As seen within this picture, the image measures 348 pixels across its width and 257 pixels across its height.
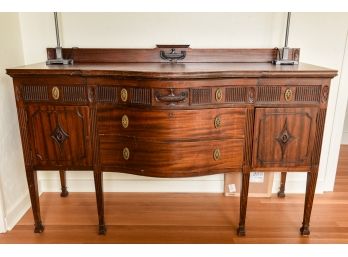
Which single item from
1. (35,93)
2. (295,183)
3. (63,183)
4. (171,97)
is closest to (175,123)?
(171,97)

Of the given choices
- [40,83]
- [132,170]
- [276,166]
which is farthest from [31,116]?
[276,166]

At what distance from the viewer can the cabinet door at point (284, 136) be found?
1518 millimetres

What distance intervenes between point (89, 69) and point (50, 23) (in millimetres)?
713

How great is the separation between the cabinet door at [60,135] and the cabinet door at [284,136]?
88 centimetres

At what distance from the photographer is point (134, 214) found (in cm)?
198

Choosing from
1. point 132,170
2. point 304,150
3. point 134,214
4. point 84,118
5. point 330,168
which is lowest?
point 134,214

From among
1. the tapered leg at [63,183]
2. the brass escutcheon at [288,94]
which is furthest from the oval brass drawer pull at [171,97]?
the tapered leg at [63,183]

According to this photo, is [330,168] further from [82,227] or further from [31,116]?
[31,116]

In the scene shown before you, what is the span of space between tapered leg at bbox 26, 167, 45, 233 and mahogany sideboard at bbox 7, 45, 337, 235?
0.04 m

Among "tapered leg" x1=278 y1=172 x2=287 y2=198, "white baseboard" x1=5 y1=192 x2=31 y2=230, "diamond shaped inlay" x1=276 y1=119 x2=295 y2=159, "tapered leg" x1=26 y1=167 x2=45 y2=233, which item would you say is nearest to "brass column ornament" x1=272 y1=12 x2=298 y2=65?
"diamond shaped inlay" x1=276 y1=119 x2=295 y2=159

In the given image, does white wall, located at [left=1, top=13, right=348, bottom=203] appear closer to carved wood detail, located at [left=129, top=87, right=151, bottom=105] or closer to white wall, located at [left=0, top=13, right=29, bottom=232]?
white wall, located at [left=0, top=13, right=29, bottom=232]

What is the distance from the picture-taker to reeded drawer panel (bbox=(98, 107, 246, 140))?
146cm

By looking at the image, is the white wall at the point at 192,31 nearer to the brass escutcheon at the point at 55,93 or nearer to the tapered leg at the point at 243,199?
the brass escutcheon at the point at 55,93

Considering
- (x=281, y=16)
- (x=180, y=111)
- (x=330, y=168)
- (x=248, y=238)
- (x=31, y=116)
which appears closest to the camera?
(x=180, y=111)
